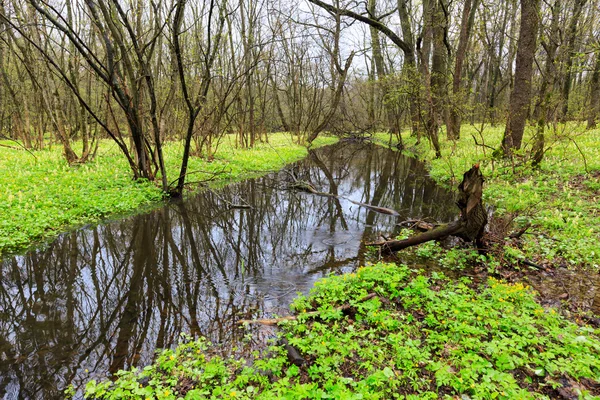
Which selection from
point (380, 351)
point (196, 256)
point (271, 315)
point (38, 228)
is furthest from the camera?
point (38, 228)

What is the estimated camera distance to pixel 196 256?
6691mm

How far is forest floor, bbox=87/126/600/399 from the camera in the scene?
9.77 ft

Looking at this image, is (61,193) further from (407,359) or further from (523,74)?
(523,74)

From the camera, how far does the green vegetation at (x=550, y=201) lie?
18.8 feet

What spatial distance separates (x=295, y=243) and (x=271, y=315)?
2.98m

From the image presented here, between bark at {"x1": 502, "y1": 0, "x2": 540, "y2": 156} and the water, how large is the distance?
132 inches

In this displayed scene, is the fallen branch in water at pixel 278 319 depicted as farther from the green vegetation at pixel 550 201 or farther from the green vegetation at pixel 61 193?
the green vegetation at pixel 61 193

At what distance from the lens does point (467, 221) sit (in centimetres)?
600

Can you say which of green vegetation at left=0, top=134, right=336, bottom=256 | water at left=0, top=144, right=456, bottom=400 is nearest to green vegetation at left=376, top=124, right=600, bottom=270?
water at left=0, top=144, right=456, bottom=400

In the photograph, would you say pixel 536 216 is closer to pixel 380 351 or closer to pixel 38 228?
pixel 380 351

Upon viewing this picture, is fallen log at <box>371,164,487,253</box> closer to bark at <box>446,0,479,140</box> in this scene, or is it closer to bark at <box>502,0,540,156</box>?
bark at <box>502,0,540,156</box>

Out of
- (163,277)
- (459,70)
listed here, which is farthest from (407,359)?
(459,70)

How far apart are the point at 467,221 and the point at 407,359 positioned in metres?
3.51

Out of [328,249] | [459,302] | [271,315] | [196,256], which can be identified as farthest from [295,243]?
[459,302]
